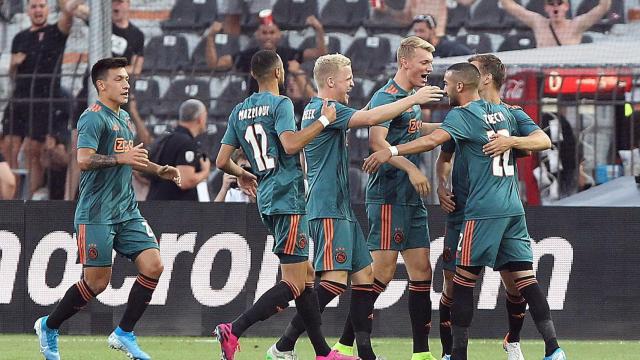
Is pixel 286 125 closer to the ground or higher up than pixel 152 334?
higher up

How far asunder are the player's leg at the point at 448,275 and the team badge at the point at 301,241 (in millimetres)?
1147

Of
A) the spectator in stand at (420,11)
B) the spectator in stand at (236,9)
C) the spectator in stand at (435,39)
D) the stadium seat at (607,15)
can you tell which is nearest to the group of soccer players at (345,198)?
the spectator in stand at (435,39)

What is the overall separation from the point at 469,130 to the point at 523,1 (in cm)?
874

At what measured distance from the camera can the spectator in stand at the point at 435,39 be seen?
624 inches

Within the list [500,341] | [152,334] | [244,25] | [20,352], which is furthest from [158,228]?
[244,25]

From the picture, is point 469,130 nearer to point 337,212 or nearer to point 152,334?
point 337,212

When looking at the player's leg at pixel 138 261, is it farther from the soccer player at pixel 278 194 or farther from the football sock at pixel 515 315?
the football sock at pixel 515 315

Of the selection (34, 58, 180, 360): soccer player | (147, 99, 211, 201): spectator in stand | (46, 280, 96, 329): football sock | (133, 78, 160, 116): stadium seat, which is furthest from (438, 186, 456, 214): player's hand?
(133, 78, 160, 116): stadium seat

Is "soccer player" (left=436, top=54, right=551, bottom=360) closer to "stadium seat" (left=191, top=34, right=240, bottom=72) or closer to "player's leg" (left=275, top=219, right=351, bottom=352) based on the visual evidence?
"player's leg" (left=275, top=219, right=351, bottom=352)

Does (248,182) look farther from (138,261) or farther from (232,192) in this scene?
(232,192)

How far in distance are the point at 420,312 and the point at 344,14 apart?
29.1 feet

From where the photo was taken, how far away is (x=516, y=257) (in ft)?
27.6

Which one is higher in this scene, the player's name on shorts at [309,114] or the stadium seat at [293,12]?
the stadium seat at [293,12]

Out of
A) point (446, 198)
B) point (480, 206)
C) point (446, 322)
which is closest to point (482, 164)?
point (480, 206)
